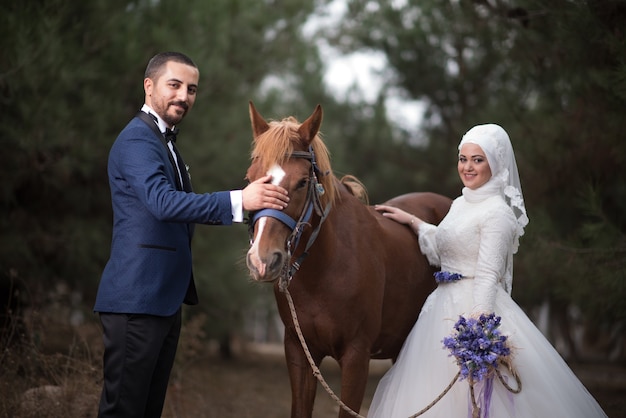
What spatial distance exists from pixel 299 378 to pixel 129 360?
1.06 m

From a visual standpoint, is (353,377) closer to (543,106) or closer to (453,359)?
(453,359)

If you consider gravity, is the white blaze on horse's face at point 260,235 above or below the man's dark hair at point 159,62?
below

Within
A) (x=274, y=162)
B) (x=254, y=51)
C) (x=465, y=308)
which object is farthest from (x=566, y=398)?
(x=254, y=51)

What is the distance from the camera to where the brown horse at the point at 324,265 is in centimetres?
316

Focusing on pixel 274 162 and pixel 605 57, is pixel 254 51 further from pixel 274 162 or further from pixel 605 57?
pixel 274 162

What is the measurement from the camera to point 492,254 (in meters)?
3.49

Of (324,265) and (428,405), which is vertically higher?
(324,265)

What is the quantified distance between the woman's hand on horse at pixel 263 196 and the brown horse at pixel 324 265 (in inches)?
1.5

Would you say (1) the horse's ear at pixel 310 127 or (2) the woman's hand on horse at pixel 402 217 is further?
(2) the woman's hand on horse at pixel 402 217

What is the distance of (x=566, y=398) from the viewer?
3.40 m

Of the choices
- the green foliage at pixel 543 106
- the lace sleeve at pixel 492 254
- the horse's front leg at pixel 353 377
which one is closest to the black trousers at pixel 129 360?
the horse's front leg at pixel 353 377

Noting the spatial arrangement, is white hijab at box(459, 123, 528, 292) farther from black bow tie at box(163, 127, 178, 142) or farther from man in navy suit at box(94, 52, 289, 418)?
black bow tie at box(163, 127, 178, 142)

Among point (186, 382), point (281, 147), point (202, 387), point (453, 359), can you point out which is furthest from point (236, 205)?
point (202, 387)

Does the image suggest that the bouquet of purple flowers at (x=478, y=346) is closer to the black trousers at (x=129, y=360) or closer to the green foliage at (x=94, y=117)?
the black trousers at (x=129, y=360)
